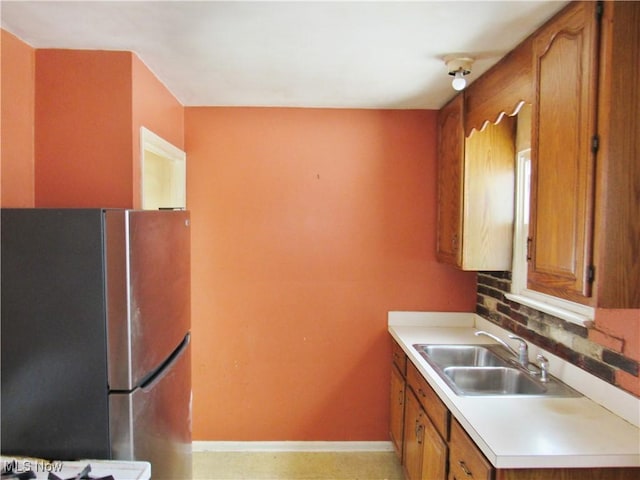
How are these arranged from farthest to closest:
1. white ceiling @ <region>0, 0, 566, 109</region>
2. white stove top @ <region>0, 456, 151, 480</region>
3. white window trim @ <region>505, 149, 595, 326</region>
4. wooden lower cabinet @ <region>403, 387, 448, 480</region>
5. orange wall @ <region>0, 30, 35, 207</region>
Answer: white window trim @ <region>505, 149, 595, 326</region>, wooden lower cabinet @ <region>403, 387, 448, 480</region>, orange wall @ <region>0, 30, 35, 207</region>, white ceiling @ <region>0, 0, 566, 109</region>, white stove top @ <region>0, 456, 151, 480</region>

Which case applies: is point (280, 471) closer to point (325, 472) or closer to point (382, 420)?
point (325, 472)

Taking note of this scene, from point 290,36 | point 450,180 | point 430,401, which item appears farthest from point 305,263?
point 290,36

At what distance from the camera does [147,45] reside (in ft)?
5.51

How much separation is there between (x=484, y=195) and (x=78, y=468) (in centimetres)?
224

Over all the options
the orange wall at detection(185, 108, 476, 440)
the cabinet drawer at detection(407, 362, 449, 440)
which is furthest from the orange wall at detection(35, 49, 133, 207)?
the cabinet drawer at detection(407, 362, 449, 440)

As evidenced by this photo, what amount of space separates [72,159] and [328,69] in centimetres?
129

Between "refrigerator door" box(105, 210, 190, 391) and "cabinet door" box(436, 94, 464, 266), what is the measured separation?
1.60 m

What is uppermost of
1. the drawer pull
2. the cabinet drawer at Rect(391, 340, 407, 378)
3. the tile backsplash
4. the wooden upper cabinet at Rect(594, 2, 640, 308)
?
the wooden upper cabinet at Rect(594, 2, 640, 308)

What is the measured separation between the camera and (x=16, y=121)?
158 centimetres

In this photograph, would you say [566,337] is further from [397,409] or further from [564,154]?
[397,409]

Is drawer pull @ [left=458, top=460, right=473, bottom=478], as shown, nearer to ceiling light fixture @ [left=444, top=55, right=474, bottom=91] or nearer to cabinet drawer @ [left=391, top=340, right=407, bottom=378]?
cabinet drawer @ [left=391, top=340, right=407, bottom=378]

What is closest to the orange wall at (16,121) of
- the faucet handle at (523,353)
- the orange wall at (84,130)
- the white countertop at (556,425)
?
the orange wall at (84,130)

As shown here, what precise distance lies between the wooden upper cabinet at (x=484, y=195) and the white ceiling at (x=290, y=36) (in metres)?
0.37

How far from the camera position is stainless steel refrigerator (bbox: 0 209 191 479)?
127 cm
